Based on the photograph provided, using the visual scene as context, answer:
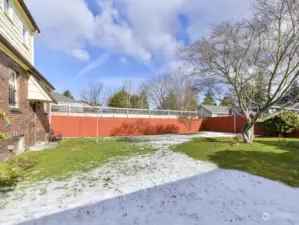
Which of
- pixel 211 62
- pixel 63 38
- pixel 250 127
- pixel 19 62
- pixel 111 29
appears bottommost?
pixel 250 127

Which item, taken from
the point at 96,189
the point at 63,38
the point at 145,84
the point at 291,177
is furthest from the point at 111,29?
the point at 145,84

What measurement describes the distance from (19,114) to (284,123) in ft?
56.9

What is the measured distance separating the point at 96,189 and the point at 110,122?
14.2 metres

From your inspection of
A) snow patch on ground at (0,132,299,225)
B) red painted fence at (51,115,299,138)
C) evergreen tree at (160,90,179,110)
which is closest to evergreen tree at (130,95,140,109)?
evergreen tree at (160,90,179,110)

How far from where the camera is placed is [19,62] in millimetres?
7254

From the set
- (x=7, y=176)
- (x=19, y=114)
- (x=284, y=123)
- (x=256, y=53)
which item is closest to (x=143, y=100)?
(x=284, y=123)

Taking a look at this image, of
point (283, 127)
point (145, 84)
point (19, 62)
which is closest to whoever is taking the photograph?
point (19, 62)

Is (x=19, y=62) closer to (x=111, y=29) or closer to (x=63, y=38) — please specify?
(x=63, y=38)

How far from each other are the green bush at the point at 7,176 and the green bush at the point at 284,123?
56.0 feet

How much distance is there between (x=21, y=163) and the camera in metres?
5.91

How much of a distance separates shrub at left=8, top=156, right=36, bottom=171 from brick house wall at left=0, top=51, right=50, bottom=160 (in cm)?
27

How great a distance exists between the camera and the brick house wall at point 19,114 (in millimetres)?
5782

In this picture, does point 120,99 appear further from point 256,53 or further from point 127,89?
point 256,53

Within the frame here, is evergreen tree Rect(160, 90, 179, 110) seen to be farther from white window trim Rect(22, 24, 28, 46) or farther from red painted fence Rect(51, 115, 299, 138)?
white window trim Rect(22, 24, 28, 46)
